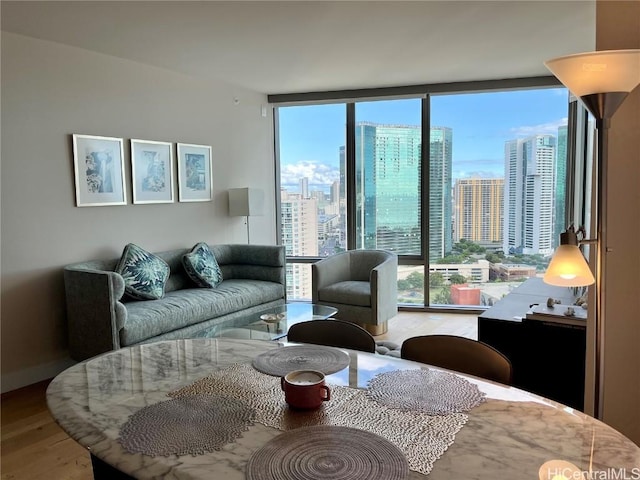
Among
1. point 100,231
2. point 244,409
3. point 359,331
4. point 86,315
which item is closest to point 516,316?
point 359,331

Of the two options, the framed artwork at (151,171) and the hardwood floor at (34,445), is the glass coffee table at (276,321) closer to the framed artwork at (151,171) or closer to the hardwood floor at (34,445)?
the hardwood floor at (34,445)

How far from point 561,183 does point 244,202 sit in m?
3.38

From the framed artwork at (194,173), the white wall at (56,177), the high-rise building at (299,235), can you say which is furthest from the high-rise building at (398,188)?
the white wall at (56,177)

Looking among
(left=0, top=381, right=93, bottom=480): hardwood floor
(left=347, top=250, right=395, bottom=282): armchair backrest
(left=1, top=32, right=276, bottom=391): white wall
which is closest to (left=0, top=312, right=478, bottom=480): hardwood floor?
(left=0, top=381, right=93, bottom=480): hardwood floor

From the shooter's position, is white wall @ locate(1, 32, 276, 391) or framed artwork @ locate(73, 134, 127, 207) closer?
white wall @ locate(1, 32, 276, 391)

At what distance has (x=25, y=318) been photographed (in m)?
3.62

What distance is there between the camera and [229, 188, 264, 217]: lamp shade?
17.3 ft

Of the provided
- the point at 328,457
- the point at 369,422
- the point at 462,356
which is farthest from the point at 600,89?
the point at 328,457

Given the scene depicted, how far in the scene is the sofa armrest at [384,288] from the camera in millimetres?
4492

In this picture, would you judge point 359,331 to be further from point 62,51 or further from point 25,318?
point 62,51

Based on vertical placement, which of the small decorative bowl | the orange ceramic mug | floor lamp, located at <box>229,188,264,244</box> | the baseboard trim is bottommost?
the baseboard trim

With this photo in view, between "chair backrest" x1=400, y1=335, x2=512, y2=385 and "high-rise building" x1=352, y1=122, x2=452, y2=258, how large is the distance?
4.02 meters

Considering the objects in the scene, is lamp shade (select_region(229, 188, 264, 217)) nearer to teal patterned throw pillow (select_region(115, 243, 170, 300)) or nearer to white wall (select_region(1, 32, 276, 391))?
white wall (select_region(1, 32, 276, 391))

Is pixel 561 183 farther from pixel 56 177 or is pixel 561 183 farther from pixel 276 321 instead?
pixel 56 177
